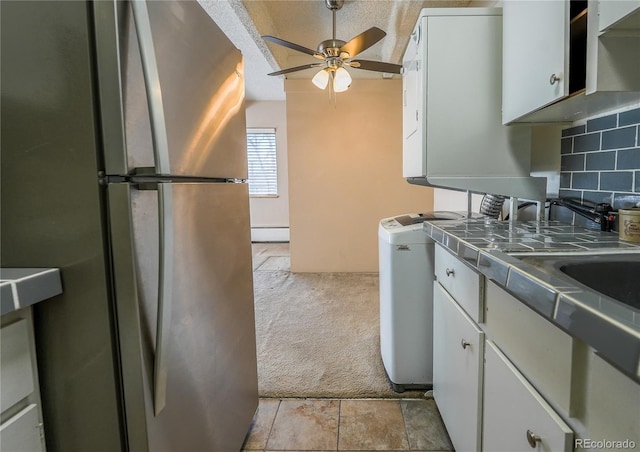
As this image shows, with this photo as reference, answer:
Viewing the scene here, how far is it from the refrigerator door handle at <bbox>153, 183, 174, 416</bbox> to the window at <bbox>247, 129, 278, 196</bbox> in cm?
569

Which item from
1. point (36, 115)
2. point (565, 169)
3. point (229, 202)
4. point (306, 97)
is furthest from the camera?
point (306, 97)

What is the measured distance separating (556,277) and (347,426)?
1.29 m

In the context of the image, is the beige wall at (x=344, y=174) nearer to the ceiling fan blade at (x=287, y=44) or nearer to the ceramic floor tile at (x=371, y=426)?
the ceiling fan blade at (x=287, y=44)

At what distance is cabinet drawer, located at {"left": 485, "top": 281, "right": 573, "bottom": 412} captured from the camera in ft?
2.09

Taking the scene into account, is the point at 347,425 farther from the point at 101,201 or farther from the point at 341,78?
the point at 341,78

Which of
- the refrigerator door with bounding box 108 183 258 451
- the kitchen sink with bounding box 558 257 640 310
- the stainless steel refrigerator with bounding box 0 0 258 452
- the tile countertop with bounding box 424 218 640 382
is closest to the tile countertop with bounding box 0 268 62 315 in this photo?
the stainless steel refrigerator with bounding box 0 0 258 452

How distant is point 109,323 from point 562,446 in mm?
977

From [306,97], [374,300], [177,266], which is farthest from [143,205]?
[306,97]

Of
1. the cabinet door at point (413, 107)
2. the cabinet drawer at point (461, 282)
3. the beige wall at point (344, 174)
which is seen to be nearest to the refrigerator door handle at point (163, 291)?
the cabinet drawer at point (461, 282)

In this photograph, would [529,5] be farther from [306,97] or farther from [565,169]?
[306,97]

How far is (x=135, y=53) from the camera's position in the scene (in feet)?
2.48

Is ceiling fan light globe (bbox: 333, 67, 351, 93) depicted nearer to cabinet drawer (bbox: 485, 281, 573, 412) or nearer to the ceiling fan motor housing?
the ceiling fan motor housing

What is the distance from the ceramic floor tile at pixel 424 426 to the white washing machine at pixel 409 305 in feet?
0.37

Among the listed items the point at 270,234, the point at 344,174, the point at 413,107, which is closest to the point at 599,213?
the point at 413,107
